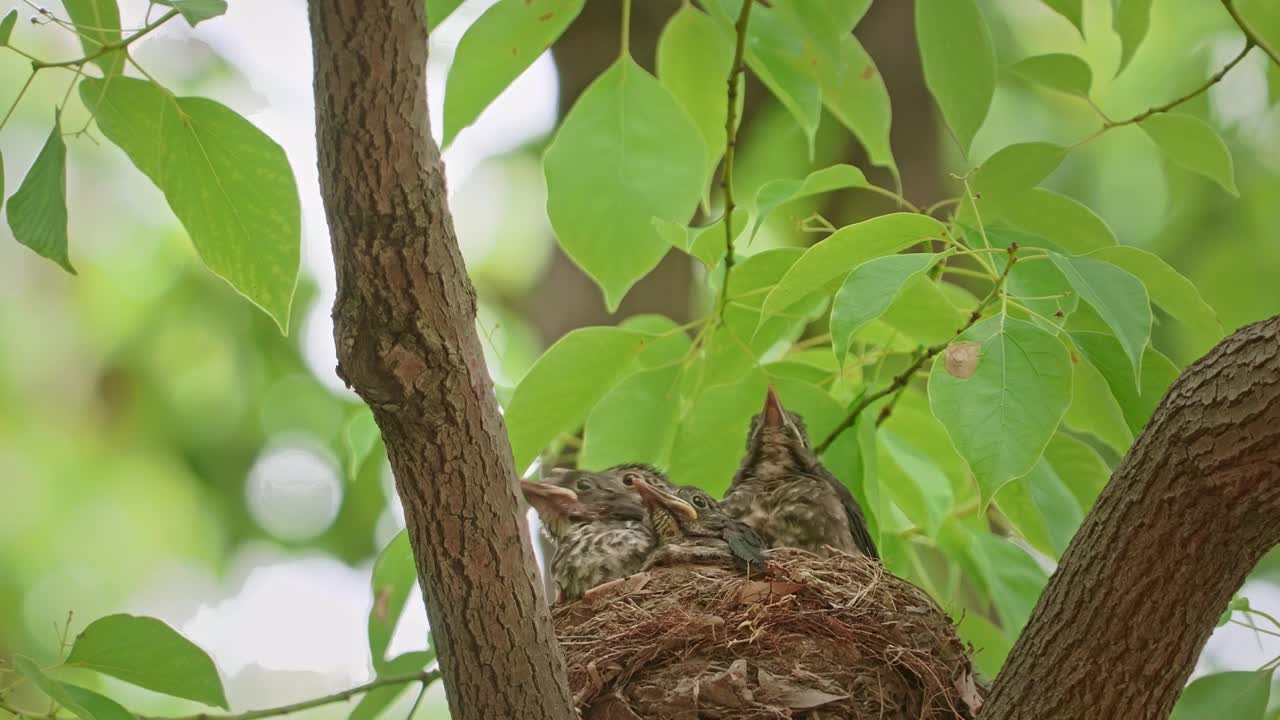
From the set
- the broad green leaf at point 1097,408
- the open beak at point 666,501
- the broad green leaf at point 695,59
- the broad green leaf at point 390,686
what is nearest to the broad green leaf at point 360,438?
the broad green leaf at point 390,686

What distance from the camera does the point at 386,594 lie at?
2.86 metres

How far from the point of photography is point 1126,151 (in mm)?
6832

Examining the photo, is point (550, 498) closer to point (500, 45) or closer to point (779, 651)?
point (779, 651)

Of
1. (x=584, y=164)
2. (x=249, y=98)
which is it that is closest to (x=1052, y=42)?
(x=249, y=98)

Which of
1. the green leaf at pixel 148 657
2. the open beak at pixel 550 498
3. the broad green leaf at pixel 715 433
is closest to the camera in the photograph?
the green leaf at pixel 148 657

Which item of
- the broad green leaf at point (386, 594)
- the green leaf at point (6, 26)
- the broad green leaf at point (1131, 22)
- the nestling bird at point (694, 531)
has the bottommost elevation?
the broad green leaf at point (386, 594)

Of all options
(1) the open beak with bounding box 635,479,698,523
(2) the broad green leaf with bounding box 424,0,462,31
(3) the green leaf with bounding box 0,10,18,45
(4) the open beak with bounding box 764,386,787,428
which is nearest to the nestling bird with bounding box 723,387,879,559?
(4) the open beak with bounding box 764,386,787,428

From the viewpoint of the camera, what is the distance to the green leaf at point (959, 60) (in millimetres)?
2561

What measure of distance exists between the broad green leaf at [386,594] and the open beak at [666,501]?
638mm

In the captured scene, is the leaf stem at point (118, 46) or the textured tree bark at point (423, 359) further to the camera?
Result: the leaf stem at point (118, 46)

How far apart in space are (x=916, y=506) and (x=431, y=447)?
169 cm

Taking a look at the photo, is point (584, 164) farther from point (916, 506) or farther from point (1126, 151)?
point (1126, 151)

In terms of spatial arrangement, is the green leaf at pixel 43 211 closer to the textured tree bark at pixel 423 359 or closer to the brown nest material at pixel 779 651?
the textured tree bark at pixel 423 359

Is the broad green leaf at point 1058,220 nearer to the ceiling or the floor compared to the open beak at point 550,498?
nearer to the ceiling
